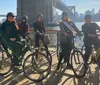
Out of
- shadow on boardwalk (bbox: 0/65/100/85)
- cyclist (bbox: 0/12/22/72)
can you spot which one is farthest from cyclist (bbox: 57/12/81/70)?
cyclist (bbox: 0/12/22/72)

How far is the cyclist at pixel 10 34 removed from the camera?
544 cm

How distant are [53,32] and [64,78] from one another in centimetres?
464

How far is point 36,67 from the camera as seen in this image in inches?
221

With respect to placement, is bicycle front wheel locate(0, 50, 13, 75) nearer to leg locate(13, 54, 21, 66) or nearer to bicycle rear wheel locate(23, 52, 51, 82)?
leg locate(13, 54, 21, 66)

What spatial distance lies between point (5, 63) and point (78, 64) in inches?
77.0

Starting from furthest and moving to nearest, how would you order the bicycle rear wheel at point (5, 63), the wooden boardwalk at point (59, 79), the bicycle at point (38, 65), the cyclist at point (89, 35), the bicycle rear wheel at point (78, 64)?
the bicycle rear wheel at point (5, 63), the cyclist at point (89, 35), the bicycle rear wheel at point (78, 64), the bicycle at point (38, 65), the wooden boardwalk at point (59, 79)

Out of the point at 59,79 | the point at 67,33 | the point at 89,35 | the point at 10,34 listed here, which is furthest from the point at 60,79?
the point at 10,34

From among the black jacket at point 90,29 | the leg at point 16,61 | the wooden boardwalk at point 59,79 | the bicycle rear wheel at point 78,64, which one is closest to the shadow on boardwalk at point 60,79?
the wooden boardwalk at point 59,79

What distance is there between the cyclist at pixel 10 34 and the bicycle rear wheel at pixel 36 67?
0.37 m

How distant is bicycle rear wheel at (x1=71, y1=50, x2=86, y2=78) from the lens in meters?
5.40

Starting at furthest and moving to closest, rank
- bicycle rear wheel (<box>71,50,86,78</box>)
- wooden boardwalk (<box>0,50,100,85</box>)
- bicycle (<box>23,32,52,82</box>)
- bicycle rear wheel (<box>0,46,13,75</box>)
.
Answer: bicycle rear wheel (<box>0,46,13,75</box>)
bicycle rear wheel (<box>71,50,86,78</box>)
bicycle (<box>23,32,52,82</box>)
wooden boardwalk (<box>0,50,100,85</box>)

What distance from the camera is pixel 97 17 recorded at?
122 m

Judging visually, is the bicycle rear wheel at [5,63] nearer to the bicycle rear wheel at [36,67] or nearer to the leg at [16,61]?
the leg at [16,61]

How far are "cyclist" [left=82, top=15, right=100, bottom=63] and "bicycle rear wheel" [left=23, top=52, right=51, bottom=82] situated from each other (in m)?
1.03
